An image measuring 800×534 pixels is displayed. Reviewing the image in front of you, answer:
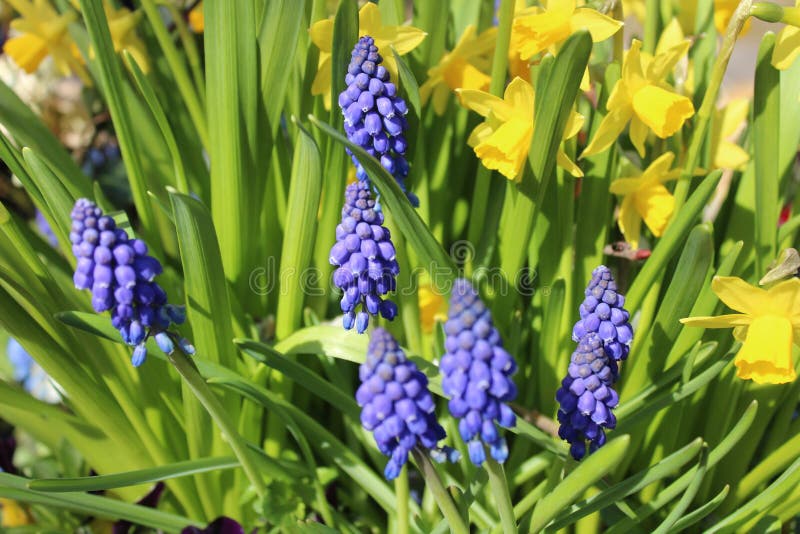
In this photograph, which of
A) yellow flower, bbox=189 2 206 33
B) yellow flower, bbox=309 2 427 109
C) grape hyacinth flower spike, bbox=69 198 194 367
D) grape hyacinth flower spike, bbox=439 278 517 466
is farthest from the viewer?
yellow flower, bbox=189 2 206 33

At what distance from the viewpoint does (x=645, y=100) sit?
151 cm

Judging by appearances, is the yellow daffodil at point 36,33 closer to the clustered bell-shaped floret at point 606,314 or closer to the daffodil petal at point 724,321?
the clustered bell-shaped floret at point 606,314

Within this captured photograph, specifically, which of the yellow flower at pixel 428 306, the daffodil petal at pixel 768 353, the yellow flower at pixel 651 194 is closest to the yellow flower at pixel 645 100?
the yellow flower at pixel 651 194

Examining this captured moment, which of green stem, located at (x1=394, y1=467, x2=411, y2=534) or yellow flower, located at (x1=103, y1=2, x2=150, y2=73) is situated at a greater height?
yellow flower, located at (x1=103, y1=2, x2=150, y2=73)

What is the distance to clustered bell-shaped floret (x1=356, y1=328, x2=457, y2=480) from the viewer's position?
0.93 m

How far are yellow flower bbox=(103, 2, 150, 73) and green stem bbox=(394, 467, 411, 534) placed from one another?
1.38m

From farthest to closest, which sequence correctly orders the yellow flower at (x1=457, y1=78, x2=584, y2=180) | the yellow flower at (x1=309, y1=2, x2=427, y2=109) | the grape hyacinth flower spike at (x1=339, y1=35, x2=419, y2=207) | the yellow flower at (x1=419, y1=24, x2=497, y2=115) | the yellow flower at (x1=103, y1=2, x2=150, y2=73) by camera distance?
1. the yellow flower at (x1=103, y1=2, x2=150, y2=73)
2. the yellow flower at (x1=419, y1=24, x2=497, y2=115)
3. the yellow flower at (x1=309, y1=2, x2=427, y2=109)
4. the yellow flower at (x1=457, y1=78, x2=584, y2=180)
5. the grape hyacinth flower spike at (x1=339, y1=35, x2=419, y2=207)

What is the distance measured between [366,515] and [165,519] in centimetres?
49

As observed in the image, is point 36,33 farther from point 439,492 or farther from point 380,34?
point 439,492

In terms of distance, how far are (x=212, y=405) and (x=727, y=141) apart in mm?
1444

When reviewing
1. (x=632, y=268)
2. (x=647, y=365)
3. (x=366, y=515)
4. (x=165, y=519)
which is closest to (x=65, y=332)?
(x=165, y=519)

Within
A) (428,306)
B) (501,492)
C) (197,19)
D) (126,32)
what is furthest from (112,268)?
(197,19)

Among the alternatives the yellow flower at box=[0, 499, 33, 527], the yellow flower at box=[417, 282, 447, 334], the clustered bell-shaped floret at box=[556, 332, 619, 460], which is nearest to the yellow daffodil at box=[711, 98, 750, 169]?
the yellow flower at box=[417, 282, 447, 334]

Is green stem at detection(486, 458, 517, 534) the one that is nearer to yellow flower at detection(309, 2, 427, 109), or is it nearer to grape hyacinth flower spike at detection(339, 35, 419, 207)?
grape hyacinth flower spike at detection(339, 35, 419, 207)
